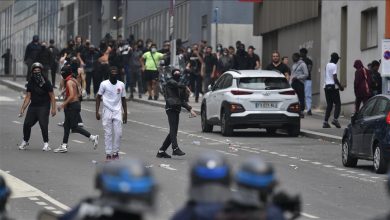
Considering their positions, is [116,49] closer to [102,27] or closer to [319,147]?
[319,147]

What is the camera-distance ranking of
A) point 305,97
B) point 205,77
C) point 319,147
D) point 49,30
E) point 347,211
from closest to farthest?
point 347,211 < point 319,147 < point 305,97 < point 205,77 < point 49,30

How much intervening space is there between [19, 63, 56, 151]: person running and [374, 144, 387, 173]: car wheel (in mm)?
6048

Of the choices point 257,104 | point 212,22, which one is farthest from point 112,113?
point 212,22

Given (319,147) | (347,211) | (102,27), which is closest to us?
(347,211)

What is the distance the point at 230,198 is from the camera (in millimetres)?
5773

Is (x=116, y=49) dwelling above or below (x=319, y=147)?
above

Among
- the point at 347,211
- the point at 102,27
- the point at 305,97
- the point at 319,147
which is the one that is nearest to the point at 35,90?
the point at 319,147

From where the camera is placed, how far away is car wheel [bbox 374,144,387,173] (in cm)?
1871

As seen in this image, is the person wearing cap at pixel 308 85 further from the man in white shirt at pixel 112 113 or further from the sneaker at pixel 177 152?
the man in white shirt at pixel 112 113

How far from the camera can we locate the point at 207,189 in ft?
19.5

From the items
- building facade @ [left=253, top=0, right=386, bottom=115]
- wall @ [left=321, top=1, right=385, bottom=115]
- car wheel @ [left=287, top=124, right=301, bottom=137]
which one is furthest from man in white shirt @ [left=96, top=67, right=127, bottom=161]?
building facade @ [left=253, top=0, right=386, bottom=115]

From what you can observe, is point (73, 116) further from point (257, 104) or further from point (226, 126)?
point (257, 104)

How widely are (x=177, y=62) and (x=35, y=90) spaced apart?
17.9 metres

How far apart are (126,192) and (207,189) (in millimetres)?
680
